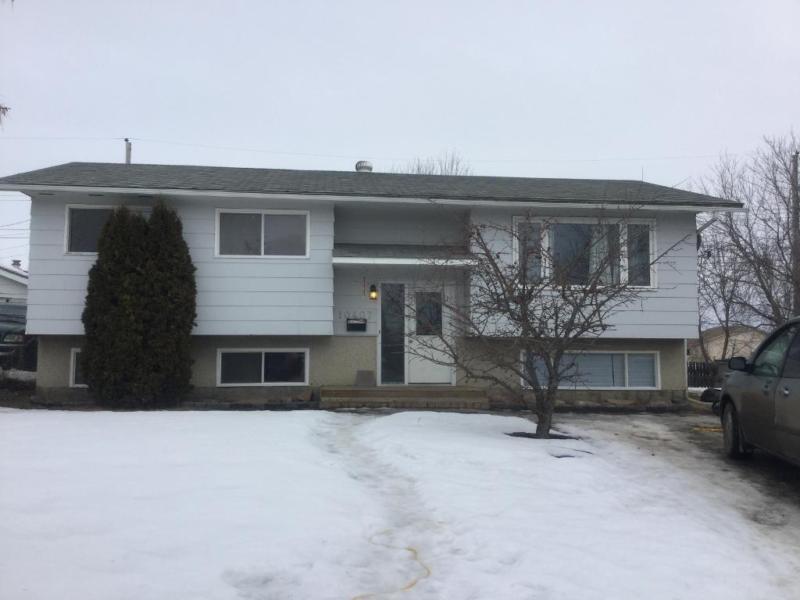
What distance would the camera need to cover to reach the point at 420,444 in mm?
6945

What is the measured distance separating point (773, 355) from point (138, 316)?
896cm

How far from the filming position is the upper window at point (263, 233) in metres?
11.7

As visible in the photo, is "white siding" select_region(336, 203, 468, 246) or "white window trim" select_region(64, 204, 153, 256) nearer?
"white window trim" select_region(64, 204, 153, 256)

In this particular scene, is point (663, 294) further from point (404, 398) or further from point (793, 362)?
point (793, 362)

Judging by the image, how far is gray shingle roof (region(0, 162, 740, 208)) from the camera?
11.2 meters

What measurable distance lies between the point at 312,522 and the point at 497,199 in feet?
27.0

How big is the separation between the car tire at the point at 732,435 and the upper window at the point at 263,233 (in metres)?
7.27

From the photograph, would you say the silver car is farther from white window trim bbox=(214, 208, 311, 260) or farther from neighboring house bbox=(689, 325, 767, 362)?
neighboring house bbox=(689, 325, 767, 362)

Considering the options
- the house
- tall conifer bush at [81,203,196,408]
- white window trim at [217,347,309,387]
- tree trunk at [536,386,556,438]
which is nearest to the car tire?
tree trunk at [536,386,556,438]

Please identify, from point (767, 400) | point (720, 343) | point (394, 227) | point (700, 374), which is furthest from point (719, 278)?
point (720, 343)

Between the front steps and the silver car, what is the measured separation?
174 inches

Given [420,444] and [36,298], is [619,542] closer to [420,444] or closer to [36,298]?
[420,444]

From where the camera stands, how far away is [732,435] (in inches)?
281

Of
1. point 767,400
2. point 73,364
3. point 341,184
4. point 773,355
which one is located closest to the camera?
point 767,400
